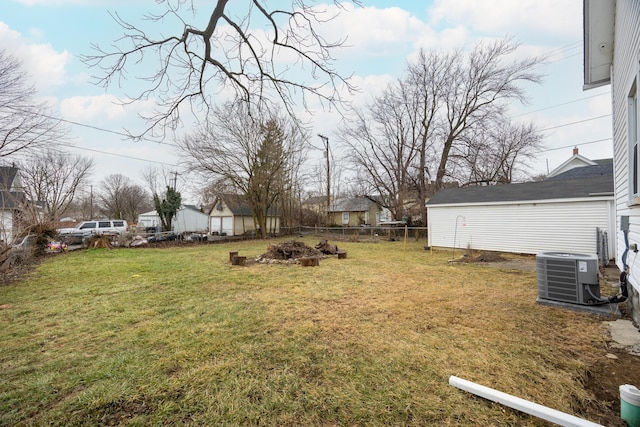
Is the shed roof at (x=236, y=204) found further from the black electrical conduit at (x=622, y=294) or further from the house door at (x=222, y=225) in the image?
the black electrical conduit at (x=622, y=294)

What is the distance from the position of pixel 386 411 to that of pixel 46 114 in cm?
1673

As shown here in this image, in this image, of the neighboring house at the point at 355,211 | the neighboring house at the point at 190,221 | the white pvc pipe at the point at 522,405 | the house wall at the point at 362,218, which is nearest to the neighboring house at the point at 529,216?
the white pvc pipe at the point at 522,405

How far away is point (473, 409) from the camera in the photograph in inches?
79.9

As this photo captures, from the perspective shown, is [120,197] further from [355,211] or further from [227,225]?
[355,211]

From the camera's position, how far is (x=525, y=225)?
10.8m

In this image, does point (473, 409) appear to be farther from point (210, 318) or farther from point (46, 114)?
point (46, 114)

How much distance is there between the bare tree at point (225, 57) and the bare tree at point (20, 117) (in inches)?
466

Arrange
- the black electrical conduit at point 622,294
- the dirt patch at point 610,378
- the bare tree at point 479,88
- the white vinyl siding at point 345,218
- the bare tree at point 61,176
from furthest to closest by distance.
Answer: the white vinyl siding at point 345,218 → the bare tree at point 61,176 → the bare tree at point 479,88 → the black electrical conduit at point 622,294 → the dirt patch at point 610,378

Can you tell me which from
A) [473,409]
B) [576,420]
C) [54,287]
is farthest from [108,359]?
[54,287]

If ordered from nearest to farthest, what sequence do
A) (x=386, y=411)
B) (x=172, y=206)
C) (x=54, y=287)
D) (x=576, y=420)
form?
(x=576, y=420)
(x=386, y=411)
(x=54, y=287)
(x=172, y=206)

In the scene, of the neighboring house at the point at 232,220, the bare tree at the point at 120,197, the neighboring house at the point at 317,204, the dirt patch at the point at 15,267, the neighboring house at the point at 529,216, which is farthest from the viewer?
the bare tree at the point at 120,197

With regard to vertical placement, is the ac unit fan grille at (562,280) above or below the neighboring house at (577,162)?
below

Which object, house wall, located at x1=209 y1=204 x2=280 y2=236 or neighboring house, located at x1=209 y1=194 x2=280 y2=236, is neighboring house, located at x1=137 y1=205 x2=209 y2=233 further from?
neighboring house, located at x1=209 y1=194 x2=280 y2=236

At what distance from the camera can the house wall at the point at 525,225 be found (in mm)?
9320
